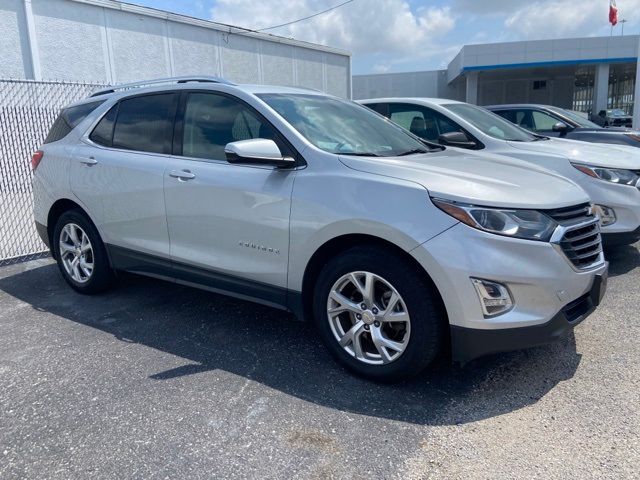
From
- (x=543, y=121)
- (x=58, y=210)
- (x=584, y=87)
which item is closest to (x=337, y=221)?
(x=58, y=210)

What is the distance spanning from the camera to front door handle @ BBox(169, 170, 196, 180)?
3938mm

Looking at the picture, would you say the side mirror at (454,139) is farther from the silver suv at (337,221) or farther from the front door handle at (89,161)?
the front door handle at (89,161)

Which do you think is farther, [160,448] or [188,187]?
[188,187]

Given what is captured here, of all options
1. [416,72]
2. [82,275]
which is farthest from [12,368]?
[416,72]

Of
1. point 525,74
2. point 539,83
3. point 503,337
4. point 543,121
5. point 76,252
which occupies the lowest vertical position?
point 503,337

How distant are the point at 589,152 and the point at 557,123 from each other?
313cm

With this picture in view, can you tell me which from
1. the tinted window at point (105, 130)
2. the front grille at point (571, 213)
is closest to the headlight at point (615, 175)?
the front grille at point (571, 213)

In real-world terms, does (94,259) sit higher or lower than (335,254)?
lower

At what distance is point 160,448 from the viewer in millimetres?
2713

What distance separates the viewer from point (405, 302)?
9.95 feet

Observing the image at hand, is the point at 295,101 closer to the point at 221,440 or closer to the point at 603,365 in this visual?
the point at 221,440

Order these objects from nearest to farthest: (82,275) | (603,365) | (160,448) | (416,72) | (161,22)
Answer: (160,448), (603,365), (82,275), (161,22), (416,72)

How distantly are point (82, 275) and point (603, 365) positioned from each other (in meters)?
4.29

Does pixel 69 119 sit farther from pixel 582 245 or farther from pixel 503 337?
pixel 582 245
